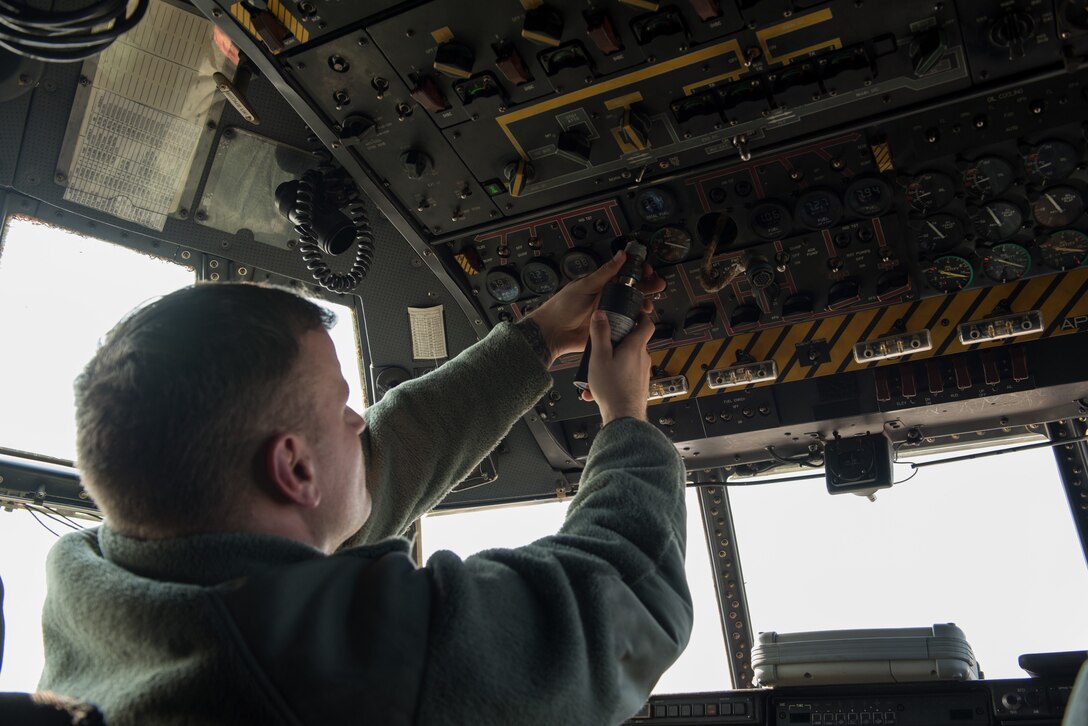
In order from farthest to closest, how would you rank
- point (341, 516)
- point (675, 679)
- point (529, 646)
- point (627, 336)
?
1. point (675, 679)
2. point (627, 336)
3. point (341, 516)
4. point (529, 646)

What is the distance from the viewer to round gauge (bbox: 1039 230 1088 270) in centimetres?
263

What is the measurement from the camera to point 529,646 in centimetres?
142

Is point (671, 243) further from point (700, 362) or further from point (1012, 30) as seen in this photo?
point (1012, 30)

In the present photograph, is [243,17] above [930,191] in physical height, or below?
above

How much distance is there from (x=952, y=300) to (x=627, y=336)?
129cm

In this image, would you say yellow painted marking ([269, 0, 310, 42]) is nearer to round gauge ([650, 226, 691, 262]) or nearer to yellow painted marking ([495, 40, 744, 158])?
yellow painted marking ([495, 40, 744, 158])

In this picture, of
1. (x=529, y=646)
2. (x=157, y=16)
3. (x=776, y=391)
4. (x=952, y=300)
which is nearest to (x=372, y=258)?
(x=157, y=16)

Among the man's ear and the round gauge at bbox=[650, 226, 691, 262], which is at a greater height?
the round gauge at bbox=[650, 226, 691, 262]

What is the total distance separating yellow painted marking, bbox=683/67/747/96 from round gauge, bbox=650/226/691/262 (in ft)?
1.53

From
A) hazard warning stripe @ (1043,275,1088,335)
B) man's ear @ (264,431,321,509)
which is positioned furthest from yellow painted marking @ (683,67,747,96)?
man's ear @ (264,431,321,509)

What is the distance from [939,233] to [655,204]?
81 cm

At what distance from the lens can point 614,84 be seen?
8.54 feet

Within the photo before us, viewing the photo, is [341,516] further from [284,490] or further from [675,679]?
[675,679]

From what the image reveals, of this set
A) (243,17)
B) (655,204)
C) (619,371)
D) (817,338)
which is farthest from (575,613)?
(243,17)
